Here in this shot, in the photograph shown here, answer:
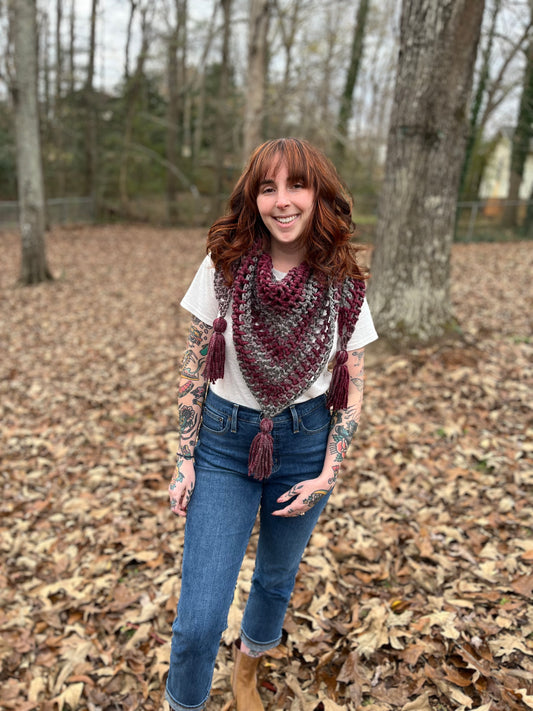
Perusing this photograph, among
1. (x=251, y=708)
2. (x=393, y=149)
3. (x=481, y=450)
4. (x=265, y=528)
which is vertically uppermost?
(x=393, y=149)

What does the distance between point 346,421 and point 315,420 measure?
124 mm

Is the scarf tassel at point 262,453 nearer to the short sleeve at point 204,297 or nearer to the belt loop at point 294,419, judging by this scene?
the belt loop at point 294,419

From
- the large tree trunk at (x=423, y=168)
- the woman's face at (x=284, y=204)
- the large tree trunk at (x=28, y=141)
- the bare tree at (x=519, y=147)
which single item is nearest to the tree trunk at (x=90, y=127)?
the large tree trunk at (x=28, y=141)

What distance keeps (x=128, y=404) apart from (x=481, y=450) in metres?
3.59

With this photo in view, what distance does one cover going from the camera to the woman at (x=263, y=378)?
1.82 metres

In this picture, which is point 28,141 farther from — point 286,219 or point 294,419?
point 294,419

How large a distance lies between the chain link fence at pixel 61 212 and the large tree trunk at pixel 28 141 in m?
9.95

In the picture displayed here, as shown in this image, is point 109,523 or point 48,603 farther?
point 109,523

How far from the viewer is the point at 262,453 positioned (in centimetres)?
184

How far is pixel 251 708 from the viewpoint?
2.35 m

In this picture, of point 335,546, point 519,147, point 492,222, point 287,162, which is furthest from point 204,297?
point 519,147

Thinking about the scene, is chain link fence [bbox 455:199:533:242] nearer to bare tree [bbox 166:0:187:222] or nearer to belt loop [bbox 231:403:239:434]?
bare tree [bbox 166:0:187:222]

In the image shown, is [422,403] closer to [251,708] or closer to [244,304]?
[251,708]

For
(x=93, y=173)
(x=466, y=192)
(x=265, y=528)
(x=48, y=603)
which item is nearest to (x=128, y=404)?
(x=48, y=603)
